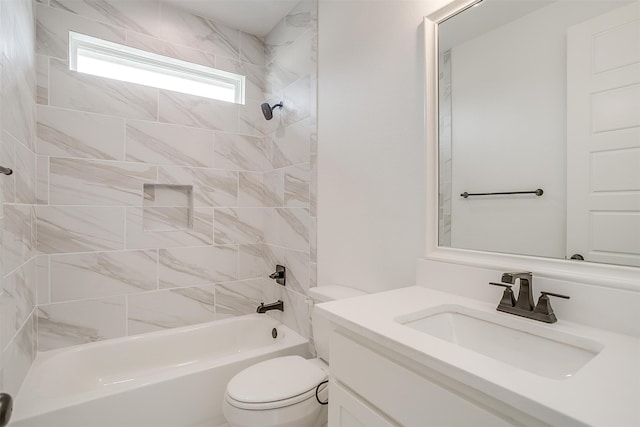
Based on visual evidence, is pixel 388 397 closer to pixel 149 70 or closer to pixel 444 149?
pixel 444 149

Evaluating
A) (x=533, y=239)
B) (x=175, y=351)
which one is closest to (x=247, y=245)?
(x=175, y=351)

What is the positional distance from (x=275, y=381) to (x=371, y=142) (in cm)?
123

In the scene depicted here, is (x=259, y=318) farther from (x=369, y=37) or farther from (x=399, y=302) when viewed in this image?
(x=369, y=37)

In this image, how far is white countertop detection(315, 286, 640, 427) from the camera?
47 cm

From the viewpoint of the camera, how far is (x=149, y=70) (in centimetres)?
226

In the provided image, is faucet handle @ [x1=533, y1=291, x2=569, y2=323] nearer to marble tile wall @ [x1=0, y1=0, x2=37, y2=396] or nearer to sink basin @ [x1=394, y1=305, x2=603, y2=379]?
sink basin @ [x1=394, y1=305, x2=603, y2=379]

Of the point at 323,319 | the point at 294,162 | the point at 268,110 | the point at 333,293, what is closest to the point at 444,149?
the point at 333,293

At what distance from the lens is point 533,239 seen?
99cm

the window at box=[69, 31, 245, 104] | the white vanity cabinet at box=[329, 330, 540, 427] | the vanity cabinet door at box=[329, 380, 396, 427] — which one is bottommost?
the vanity cabinet door at box=[329, 380, 396, 427]

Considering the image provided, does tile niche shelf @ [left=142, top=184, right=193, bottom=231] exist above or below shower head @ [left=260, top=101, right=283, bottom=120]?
below

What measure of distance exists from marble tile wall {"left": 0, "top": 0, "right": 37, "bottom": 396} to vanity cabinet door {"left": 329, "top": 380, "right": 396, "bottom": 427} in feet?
4.00

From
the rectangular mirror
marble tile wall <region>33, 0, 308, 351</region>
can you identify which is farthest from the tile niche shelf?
the rectangular mirror

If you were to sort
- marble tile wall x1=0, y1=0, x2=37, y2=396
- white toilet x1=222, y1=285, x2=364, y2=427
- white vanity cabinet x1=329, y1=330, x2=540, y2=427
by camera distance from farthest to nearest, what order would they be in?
1. white toilet x1=222, y1=285, x2=364, y2=427
2. marble tile wall x1=0, y1=0, x2=37, y2=396
3. white vanity cabinet x1=329, y1=330, x2=540, y2=427

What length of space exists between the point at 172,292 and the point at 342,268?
1.28 meters
